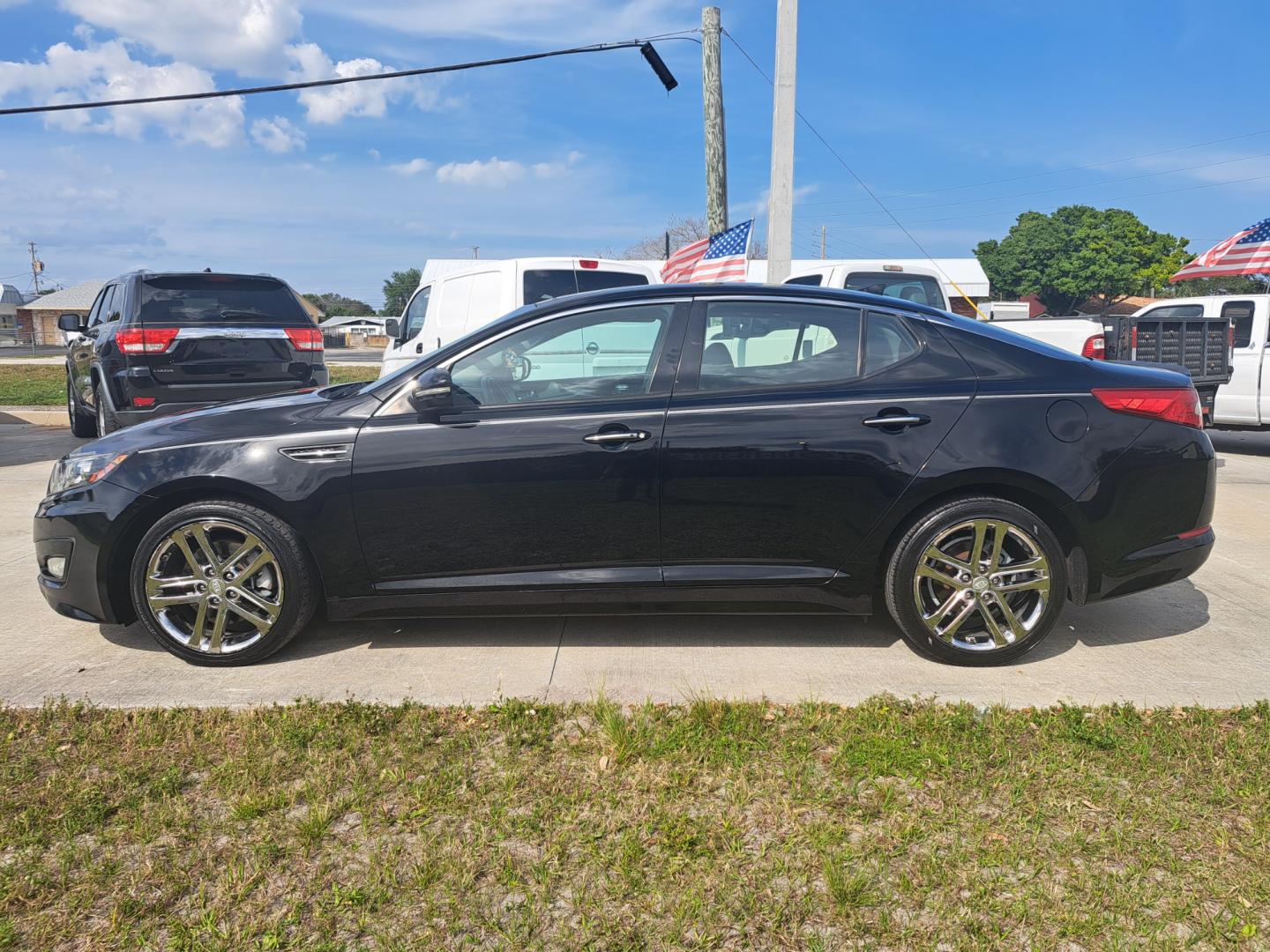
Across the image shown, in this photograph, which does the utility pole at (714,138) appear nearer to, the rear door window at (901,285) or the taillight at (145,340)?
the rear door window at (901,285)

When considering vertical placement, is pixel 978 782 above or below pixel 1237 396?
below

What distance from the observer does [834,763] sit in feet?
10.2

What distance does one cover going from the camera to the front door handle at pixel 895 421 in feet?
12.9

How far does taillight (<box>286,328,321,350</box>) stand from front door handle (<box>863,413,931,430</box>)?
644 cm

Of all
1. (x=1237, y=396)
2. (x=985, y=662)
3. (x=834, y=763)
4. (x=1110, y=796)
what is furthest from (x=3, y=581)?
(x=1237, y=396)

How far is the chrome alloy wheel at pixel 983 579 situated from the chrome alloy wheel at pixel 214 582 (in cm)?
272

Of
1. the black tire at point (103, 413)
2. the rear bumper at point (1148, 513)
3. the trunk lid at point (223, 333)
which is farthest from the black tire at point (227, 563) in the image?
the black tire at point (103, 413)

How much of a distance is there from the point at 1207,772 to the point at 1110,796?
410mm

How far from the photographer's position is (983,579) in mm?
3984

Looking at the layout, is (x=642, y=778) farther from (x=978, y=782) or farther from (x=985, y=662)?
(x=985, y=662)

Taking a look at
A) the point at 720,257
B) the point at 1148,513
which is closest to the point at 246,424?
the point at 1148,513

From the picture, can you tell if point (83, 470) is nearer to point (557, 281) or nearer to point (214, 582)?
point (214, 582)

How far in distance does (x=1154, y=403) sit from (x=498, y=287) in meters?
6.81

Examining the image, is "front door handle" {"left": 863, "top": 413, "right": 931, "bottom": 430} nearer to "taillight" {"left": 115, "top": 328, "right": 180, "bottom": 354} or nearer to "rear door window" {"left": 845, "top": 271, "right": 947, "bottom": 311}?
"taillight" {"left": 115, "top": 328, "right": 180, "bottom": 354}
